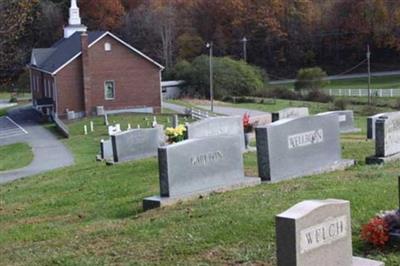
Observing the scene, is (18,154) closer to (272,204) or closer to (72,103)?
(72,103)

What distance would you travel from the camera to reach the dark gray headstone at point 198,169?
11992 millimetres

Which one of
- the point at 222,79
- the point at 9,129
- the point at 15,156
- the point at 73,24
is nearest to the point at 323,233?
the point at 15,156

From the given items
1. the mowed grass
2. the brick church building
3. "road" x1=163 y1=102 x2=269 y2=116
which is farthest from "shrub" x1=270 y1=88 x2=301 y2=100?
the mowed grass

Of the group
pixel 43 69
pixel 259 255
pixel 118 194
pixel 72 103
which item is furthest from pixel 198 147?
pixel 43 69

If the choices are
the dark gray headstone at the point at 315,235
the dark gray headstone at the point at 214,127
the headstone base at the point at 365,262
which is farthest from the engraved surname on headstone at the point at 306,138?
the dark gray headstone at the point at 315,235

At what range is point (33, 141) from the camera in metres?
42.8

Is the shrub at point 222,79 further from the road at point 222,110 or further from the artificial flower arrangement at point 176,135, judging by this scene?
the artificial flower arrangement at point 176,135

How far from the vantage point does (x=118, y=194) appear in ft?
46.3

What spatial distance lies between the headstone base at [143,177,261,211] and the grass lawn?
20.2 m

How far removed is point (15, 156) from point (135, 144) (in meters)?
17.9

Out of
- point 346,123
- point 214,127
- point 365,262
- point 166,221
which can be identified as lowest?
point 346,123

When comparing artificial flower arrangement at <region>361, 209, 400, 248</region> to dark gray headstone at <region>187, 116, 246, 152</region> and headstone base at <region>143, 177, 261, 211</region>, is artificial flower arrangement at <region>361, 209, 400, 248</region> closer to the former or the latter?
headstone base at <region>143, 177, 261, 211</region>

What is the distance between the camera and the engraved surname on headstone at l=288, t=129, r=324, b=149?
13945 mm

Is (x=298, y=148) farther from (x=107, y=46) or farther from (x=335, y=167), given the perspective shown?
(x=107, y=46)
